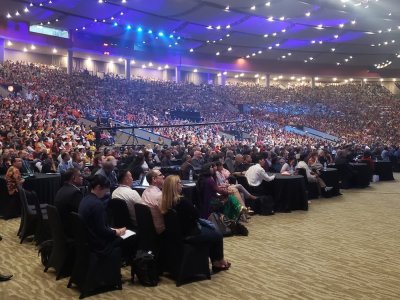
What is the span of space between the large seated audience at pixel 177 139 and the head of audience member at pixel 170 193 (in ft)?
0.04

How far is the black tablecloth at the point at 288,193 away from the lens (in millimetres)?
9305

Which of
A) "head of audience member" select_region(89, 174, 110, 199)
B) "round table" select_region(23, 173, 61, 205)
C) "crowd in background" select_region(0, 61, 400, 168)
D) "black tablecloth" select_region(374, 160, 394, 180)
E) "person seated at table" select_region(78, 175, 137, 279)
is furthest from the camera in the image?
"crowd in background" select_region(0, 61, 400, 168)

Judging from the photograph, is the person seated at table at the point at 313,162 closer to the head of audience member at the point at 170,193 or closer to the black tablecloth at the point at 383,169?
the black tablecloth at the point at 383,169

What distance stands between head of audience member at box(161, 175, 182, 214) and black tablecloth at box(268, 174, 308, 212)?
15.7ft

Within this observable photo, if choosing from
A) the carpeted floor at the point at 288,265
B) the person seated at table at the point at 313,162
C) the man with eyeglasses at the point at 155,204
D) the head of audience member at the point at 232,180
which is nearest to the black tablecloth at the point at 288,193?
the carpeted floor at the point at 288,265

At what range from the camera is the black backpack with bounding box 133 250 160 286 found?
16.1 ft

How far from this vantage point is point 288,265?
5.61m

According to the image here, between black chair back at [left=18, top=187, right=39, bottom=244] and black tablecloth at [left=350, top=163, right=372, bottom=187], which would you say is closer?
black chair back at [left=18, top=187, right=39, bottom=244]

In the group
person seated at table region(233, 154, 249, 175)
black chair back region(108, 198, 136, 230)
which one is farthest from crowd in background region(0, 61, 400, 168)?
black chair back region(108, 198, 136, 230)

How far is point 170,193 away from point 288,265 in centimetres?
189

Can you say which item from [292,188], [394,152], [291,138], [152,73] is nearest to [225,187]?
[292,188]

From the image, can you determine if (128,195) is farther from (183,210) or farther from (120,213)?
(183,210)

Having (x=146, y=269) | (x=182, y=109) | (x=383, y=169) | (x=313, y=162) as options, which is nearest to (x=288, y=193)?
(x=313, y=162)

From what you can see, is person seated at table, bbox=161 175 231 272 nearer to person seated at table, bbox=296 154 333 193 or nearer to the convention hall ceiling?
person seated at table, bbox=296 154 333 193
